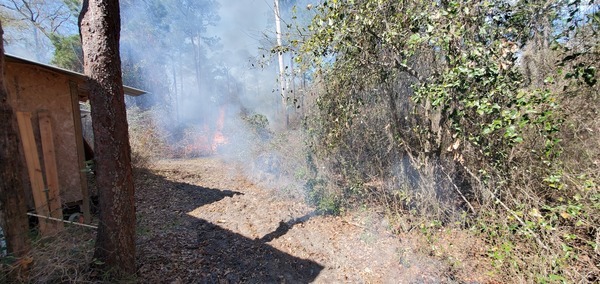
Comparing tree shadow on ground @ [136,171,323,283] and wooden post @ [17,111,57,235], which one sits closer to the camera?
tree shadow on ground @ [136,171,323,283]

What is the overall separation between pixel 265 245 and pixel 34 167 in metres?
3.43

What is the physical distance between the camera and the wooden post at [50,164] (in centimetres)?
364

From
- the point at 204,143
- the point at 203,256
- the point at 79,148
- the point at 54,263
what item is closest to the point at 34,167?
the point at 79,148

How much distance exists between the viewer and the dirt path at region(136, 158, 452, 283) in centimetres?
309

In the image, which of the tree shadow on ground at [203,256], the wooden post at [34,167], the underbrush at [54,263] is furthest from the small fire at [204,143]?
the underbrush at [54,263]

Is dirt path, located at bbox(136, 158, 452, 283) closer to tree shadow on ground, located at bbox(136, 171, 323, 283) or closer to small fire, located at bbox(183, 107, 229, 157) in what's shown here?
tree shadow on ground, located at bbox(136, 171, 323, 283)

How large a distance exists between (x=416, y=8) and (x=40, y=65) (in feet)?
17.2

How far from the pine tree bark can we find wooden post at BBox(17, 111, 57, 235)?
1.74 m

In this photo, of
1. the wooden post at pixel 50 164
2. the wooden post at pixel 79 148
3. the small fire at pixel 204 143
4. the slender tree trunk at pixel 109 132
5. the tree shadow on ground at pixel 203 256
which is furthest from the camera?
the small fire at pixel 204 143

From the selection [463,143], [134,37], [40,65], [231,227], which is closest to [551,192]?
[463,143]

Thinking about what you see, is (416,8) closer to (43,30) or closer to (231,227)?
(231,227)

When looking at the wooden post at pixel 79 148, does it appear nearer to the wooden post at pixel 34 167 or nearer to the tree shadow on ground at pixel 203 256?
the wooden post at pixel 34 167

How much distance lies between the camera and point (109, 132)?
94.0 inches

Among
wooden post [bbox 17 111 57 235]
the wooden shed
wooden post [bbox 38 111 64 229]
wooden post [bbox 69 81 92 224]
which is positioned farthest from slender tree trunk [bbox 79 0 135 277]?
wooden post [bbox 69 81 92 224]
